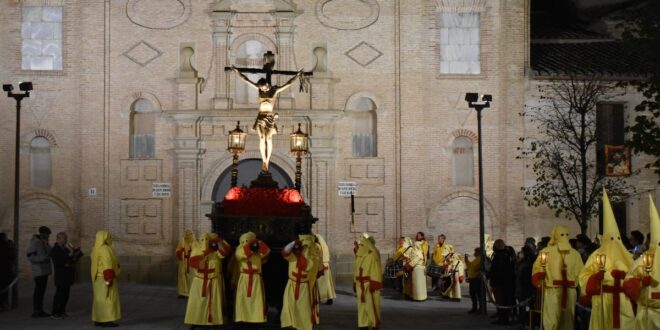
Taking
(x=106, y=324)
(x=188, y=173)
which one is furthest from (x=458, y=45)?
(x=106, y=324)

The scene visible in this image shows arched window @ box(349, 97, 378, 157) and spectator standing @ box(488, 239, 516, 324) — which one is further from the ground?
arched window @ box(349, 97, 378, 157)

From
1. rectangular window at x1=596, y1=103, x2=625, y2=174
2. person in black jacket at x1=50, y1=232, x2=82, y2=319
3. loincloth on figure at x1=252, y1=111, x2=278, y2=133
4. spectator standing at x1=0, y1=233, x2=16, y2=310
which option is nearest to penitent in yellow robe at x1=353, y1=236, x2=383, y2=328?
loincloth on figure at x1=252, y1=111, x2=278, y2=133

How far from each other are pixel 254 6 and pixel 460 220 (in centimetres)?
887

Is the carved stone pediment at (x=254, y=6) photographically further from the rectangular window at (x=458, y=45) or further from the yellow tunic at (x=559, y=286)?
the yellow tunic at (x=559, y=286)

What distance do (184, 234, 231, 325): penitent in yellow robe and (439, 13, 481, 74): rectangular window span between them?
14659 millimetres

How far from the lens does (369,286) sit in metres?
18.8

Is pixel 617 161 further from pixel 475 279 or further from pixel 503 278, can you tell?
pixel 503 278

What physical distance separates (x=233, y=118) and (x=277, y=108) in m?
1.34

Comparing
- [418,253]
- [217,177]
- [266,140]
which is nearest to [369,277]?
[266,140]

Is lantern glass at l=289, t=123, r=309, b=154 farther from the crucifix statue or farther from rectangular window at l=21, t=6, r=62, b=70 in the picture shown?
rectangular window at l=21, t=6, r=62, b=70

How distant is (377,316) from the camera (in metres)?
18.8

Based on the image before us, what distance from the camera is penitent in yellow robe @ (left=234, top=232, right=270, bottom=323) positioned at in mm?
17844

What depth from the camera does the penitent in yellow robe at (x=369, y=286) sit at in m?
18.8

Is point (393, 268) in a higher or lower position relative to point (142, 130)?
lower
